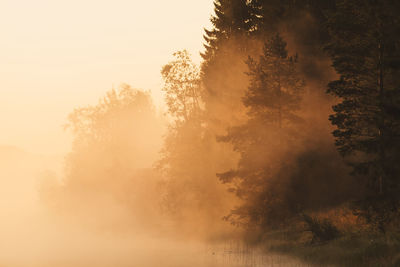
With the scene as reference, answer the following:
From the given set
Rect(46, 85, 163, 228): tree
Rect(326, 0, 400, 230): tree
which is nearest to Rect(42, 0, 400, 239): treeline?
Rect(326, 0, 400, 230): tree

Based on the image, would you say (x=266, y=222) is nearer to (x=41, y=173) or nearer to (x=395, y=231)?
(x=395, y=231)

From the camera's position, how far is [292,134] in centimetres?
3381

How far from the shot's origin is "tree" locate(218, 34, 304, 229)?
33.7 m

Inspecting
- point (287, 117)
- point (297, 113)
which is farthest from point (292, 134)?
point (297, 113)

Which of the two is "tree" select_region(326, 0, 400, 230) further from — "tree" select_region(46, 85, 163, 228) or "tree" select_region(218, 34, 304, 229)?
"tree" select_region(46, 85, 163, 228)

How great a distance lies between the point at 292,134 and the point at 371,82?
947cm

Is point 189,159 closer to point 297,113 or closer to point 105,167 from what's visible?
point 297,113

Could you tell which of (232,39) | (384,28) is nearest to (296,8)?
(232,39)

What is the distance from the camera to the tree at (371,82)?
2402 cm

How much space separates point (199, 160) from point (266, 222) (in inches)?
636

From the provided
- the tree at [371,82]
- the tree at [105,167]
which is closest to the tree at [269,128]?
the tree at [371,82]

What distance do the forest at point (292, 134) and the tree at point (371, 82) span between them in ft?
0.16

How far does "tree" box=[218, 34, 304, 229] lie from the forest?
67mm

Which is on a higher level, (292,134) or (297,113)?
(297,113)
